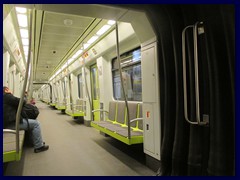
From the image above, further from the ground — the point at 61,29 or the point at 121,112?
the point at 61,29

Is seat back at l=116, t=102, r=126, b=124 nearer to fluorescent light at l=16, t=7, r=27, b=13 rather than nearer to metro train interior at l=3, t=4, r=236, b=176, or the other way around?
→ metro train interior at l=3, t=4, r=236, b=176

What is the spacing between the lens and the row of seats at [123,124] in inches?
128

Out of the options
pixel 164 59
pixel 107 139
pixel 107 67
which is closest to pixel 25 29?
pixel 107 67

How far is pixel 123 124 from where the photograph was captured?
4457 millimetres

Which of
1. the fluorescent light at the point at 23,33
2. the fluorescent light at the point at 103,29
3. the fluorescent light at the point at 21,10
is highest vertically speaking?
the fluorescent light at the point at 23,33

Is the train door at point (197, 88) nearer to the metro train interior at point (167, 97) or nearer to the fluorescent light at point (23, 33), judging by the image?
the metro train interior at point (167, 97)

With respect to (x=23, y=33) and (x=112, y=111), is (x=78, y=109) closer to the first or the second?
(x=112, y=111)

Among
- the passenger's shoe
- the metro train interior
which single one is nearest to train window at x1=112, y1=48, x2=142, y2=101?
the metro train interior

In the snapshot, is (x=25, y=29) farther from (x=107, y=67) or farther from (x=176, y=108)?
(x=176, y=108)

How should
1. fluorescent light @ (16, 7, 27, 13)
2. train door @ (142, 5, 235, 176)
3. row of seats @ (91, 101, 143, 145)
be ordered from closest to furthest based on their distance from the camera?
train door @ (142, 5, 235, 176) < row of seats @ (91, 101, 143, 145) < fluorescent light @ (16, 7, 27, 13)

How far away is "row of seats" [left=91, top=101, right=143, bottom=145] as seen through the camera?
326 cm

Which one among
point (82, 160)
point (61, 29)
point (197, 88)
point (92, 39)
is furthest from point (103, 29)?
point (197, 88)

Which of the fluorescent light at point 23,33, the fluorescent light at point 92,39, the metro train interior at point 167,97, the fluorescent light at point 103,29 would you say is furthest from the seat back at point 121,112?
the fluorescent light at point 23,33

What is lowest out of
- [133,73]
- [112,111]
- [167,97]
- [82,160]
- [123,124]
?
[82,160]
